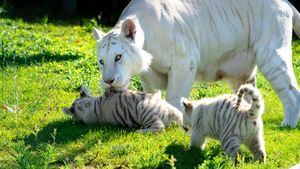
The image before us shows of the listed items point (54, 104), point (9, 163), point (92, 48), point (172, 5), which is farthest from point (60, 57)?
point (9, 163)

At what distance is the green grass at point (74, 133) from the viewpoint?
19.2 feet

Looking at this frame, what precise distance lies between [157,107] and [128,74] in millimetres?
428

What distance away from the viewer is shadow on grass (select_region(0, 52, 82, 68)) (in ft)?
34.7

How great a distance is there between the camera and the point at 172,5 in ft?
24.9

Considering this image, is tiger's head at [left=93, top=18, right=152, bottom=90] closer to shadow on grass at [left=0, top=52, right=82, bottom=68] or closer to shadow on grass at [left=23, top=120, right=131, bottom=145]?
shadow on grass at [left=23, top=120, right=131, bottom=145]

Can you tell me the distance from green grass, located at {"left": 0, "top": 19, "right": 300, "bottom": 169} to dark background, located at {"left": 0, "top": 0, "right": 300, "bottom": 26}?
4755 millimetres

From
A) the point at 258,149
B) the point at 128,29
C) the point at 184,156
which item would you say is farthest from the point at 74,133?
the point at 258,149

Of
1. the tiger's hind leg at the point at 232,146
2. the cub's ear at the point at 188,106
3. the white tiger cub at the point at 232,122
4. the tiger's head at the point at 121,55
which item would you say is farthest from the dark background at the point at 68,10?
the tiger's hind leg at the point at 232,146

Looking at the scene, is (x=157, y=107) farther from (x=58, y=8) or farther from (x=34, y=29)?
(x=58, y=8)

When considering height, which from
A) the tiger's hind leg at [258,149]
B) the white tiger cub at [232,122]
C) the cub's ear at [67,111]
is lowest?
the cub's ear at [67,111]

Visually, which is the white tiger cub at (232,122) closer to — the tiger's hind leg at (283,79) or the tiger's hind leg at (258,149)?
the tiger's hind leg at (258,149)

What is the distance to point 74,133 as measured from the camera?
272 inches

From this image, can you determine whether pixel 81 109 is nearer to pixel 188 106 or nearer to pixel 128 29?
pixel 128 29

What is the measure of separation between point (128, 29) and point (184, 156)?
4.96ft
